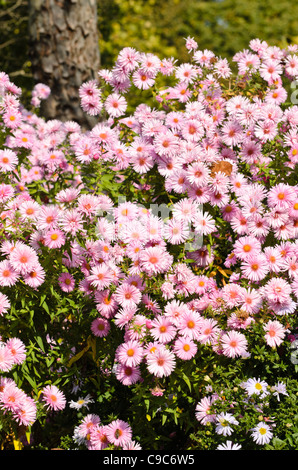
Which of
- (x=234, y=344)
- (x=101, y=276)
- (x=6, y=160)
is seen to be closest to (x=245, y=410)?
(x=234, y=344)

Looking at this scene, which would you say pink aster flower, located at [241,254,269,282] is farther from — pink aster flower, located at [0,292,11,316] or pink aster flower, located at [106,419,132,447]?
pink aster flower, located at [0,292,11,316]

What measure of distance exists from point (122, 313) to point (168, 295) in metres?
0.22

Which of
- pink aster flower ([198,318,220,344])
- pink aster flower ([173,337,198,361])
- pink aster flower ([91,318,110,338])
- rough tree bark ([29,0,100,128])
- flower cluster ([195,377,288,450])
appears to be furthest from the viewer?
rough tree bark ([29,0,100,128])

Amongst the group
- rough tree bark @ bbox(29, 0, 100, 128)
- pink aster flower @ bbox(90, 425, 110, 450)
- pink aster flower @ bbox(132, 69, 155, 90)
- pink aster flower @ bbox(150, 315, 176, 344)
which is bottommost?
pink aster flower @ bbox(90, 425, 110, 450)

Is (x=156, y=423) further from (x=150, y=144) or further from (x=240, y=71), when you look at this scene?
(x=240, y=71)

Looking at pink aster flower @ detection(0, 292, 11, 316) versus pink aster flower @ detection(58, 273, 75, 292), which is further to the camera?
pink aster flower @ detection(58, 273, 75, 292)

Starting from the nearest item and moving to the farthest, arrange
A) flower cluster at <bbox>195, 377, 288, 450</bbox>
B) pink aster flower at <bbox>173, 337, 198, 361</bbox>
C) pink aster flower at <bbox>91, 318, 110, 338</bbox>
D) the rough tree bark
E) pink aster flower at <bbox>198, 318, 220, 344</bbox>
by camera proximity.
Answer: flower cluster at <bbox>195, 377, 288, 450</bbox> → pink aster flower at <bbox>173, 337, 198, 361</bbox> → pink aster flower at <bbox>198, 318, 220, 344</bbox> → pink aster flower at <bbox>91, 318, 110, 338</bbox> → the rough tree bark

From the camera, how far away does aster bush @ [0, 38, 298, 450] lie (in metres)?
2.38

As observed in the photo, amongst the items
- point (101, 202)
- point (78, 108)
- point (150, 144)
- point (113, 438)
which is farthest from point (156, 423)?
point (78, 108)

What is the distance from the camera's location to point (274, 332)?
2387 mm

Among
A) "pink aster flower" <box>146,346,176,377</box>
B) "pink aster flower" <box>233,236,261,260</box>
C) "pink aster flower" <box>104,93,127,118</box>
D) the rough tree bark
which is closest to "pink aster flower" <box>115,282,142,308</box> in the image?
"pink aster flower" <box>146,346,176,377</box>

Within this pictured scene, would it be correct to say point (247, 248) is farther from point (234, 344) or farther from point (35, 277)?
point (35, 277)

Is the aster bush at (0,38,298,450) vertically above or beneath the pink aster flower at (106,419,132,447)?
above
